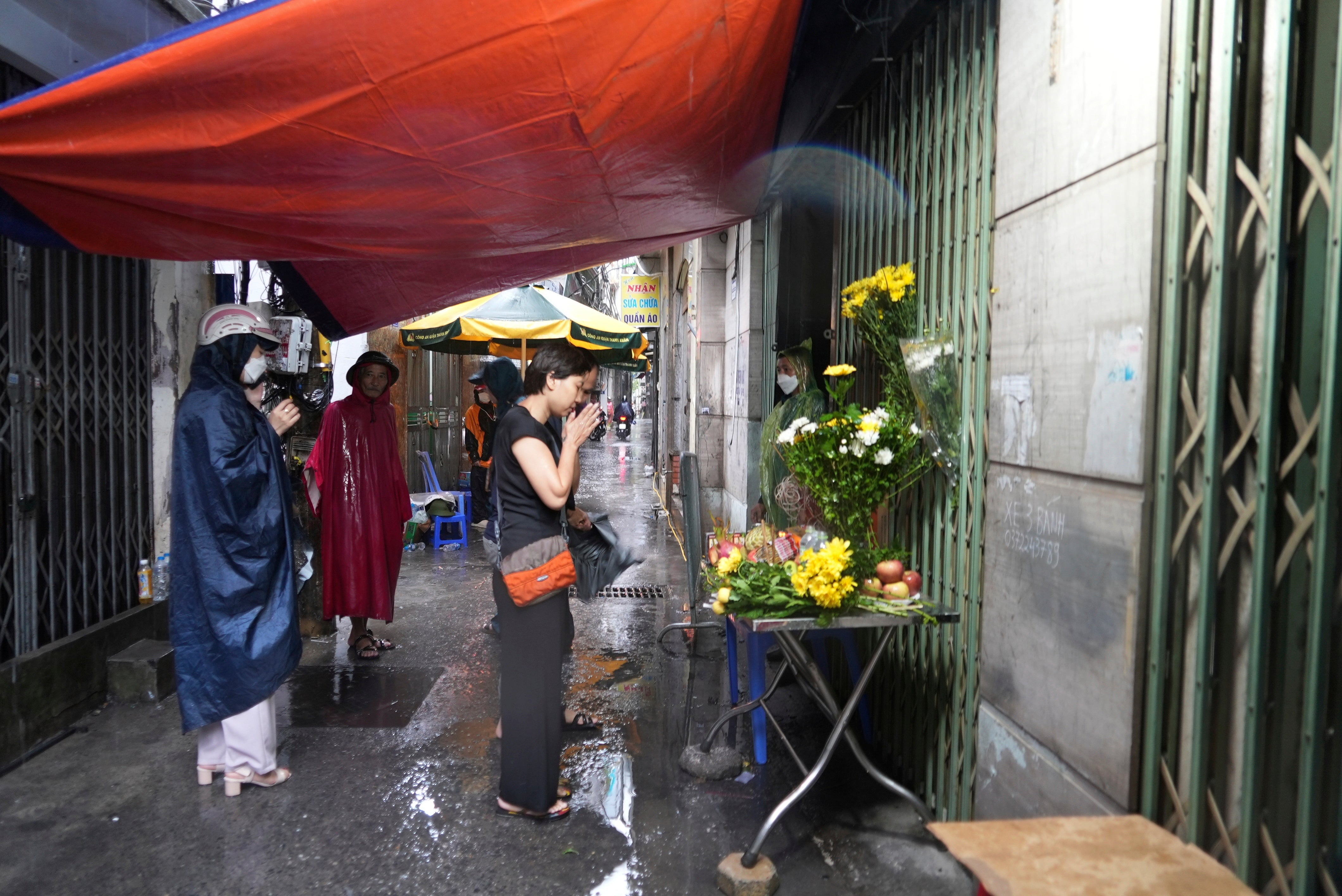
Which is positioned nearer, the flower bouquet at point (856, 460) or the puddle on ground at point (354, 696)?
the flower bouquet at point (856, 460)

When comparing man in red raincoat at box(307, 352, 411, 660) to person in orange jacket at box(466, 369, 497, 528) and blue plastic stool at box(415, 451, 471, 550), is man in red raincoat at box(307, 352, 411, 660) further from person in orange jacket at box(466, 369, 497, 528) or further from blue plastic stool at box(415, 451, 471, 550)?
blue plastic stool at box(415, 451, 471, 550)

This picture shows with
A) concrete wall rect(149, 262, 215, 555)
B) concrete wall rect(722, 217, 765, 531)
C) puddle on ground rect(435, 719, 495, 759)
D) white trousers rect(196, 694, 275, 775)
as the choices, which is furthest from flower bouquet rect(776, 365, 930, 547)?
concrete wall rect(149, 262, 215, 555)

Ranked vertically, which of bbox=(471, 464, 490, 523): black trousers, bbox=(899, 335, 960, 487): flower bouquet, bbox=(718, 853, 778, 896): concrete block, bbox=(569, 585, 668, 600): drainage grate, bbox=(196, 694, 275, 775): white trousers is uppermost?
bbox=(899, 335, 960, 487): flower bouquet

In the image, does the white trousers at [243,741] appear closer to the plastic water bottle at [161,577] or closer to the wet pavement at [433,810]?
the wet pavement at [433,810]

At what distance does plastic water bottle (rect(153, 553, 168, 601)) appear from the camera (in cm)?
550

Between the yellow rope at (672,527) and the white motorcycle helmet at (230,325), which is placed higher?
the white motorcycle helmet at (230,325)

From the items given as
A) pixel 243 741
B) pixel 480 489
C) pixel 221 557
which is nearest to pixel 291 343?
pixel 221 557

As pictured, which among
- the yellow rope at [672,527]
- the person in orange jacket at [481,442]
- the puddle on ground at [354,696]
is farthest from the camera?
the yellow rope at [672,527]

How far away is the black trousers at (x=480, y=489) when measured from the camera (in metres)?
9.34

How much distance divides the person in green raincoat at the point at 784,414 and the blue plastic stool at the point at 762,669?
26.2 inches

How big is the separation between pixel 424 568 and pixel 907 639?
623 centimetres

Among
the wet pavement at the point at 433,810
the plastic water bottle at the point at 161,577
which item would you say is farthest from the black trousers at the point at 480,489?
the wet pavement at the point at 433,810

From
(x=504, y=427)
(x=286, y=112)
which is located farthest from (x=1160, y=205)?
(x=286, y=112)

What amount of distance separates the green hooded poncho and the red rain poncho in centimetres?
285
